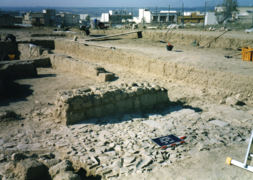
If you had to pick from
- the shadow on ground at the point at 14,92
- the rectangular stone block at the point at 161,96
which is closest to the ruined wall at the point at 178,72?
the rectangular stone block at the point at 161,96

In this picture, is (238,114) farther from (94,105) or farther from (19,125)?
(19,125)

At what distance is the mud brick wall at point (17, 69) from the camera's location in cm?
886

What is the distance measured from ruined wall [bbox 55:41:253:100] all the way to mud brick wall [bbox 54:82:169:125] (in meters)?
1.88

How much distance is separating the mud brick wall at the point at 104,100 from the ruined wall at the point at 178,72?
6.17 ft

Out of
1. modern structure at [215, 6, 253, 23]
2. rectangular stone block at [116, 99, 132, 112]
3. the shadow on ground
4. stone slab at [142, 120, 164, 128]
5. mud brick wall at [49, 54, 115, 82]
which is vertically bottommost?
stone slab at [142, 120, 164, 128]

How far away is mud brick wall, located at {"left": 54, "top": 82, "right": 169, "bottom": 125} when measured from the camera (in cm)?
463

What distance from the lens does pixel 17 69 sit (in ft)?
29.9

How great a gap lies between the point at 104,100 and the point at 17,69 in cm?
579

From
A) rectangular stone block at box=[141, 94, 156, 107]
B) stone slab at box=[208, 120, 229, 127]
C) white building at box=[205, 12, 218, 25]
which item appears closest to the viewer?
stone slab at box=[208, 120, 229, 127]

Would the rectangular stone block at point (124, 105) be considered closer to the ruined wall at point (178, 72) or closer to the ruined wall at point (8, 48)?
the ruined wall at point (178, 72)

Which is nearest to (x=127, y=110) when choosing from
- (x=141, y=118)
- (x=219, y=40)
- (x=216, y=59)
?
(x=141, y=118)

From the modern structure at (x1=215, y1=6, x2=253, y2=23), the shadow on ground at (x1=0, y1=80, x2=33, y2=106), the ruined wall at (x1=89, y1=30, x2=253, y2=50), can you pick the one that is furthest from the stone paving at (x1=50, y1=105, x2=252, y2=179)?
the modern structure at (x1=215, y1=6, x2=253, y2=23)

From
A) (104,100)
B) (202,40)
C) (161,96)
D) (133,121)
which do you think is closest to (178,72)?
(161,96)

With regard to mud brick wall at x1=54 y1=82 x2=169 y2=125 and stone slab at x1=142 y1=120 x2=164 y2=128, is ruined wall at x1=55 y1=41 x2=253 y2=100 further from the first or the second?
stone slab at x1=142 y1=120 x2=164 y2=128
